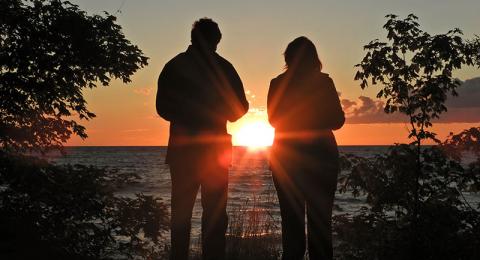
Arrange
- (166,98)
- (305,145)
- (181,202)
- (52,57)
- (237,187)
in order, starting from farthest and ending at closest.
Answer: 1. (237,187)
2. (52,57)
3. (181,202)
4. (166,98)
5. (305,145)

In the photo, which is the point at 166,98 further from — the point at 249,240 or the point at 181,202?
the point at 249,240

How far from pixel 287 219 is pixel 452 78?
4013mm

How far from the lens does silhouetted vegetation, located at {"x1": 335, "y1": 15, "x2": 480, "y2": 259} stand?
22.8 feet

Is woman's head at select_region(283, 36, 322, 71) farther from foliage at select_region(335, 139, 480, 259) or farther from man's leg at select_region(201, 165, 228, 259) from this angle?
foliage at select_region(335, 139, 480, 259)

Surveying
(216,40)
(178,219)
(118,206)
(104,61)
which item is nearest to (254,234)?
(118,206)

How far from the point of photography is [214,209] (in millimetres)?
4867

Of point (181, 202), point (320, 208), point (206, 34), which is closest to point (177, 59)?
point (206, 34)

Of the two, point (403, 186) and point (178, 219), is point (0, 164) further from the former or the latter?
point (403, 186)

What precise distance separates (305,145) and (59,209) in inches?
179

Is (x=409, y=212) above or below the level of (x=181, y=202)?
below

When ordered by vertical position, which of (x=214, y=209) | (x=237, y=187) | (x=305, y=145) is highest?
(x=305, y=145)

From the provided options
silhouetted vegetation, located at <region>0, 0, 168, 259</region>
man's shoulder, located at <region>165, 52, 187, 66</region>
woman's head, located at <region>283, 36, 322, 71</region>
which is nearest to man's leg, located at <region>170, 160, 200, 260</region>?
man's shoulder, located at <region>165, 52, 187, 66</region>

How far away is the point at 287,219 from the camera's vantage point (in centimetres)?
→ 476

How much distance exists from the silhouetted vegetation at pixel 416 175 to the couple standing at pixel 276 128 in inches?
115
